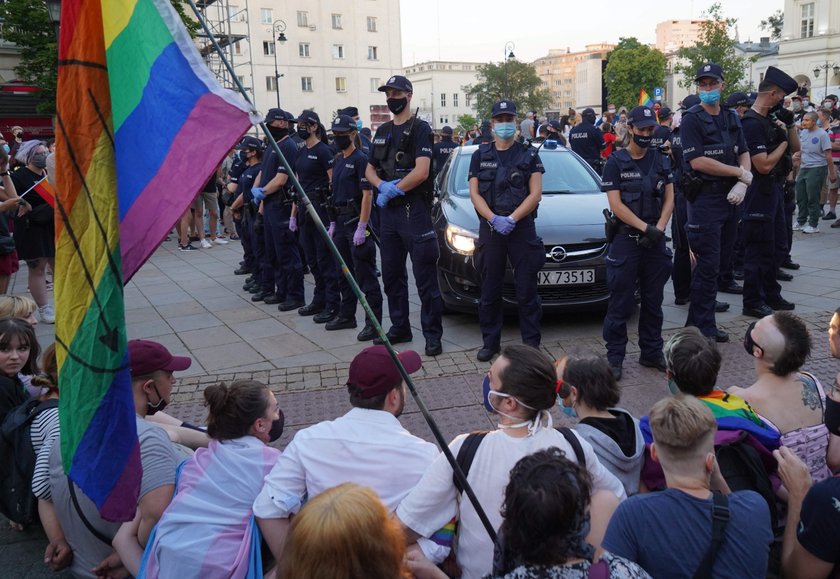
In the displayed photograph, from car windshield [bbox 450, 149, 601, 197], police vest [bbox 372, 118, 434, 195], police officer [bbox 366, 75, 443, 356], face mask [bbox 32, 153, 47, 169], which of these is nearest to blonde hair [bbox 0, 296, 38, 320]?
police officer [bbox 366, 75, 443, 356]

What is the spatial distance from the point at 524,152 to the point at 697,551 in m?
4.33

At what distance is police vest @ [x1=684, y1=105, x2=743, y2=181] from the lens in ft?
20.3

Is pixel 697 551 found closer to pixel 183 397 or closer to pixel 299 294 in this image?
pixel 183 397

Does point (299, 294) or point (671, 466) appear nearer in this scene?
point (671, 466)

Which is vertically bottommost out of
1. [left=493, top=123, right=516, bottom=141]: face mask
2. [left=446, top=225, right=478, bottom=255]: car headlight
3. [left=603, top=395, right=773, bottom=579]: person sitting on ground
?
[left=603, top=395, right=773, bottom=579]: person sitting on ground

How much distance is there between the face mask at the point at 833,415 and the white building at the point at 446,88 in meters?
121

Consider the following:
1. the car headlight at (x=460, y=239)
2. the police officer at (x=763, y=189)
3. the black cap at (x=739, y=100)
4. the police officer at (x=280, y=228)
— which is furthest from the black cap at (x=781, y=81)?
the police officer at (x=280, y=228)

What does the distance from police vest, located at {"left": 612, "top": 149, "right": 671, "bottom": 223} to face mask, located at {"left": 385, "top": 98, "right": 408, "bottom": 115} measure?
6.14ft

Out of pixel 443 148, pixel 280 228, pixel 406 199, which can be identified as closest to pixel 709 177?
pixel 406 199

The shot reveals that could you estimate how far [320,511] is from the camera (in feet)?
5.99

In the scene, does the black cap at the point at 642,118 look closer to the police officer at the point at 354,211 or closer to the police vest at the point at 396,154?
the police vest at the point at 396,154

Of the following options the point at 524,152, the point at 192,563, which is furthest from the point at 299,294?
the point at 192,563

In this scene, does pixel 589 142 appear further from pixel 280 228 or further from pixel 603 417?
pixel 603 417

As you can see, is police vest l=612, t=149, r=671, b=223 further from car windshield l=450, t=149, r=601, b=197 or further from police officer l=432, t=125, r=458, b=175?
police officer l=432, t=125, r=458, b=175
